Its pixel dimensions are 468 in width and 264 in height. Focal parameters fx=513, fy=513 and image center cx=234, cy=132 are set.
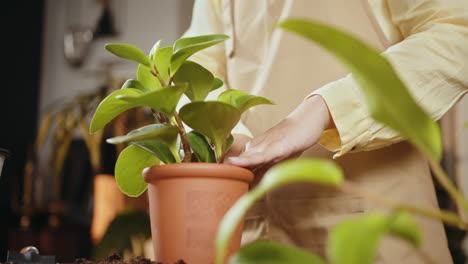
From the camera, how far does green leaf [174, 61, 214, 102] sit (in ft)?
1.86

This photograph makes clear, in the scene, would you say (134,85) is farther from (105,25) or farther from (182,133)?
(105,25)

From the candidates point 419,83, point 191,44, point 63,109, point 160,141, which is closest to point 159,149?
point 160,141

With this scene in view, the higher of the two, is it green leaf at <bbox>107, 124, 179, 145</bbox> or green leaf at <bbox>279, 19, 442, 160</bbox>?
green leaf at <bbox>279, 19, 442, 160</bbox>

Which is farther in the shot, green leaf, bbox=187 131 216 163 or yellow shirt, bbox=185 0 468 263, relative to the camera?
yellow shirt, bbox=185 0 468 263

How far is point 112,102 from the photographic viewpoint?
539 mm

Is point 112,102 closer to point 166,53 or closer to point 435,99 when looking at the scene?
point 166,53

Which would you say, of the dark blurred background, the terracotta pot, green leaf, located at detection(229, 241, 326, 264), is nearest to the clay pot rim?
the terracotta pot

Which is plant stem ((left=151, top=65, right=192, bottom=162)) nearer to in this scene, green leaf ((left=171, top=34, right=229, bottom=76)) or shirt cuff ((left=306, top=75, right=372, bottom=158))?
green leaf ((left=171, top=34, right=229, bottom=76))

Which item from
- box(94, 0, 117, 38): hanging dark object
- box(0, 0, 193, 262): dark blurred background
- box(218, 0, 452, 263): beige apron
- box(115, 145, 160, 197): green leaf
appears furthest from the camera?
box(94, 0, 117, 38): hanging dark object

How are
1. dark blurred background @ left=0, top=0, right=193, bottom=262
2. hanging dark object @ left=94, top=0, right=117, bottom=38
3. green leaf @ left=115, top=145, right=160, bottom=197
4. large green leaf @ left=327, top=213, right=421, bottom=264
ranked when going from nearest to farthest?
large green leaf @ left=327, top=213, right=421, bottom=264
green leaf @ left=115, top=145, right=160, bottom=197
dark blurred background @ left=0, top=0, right=193, bottom=262
hanging dark object @ left=94, top=0, right=117, bottom=38

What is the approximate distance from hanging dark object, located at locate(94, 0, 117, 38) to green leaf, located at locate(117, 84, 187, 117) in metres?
3.91

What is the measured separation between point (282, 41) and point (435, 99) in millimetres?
297

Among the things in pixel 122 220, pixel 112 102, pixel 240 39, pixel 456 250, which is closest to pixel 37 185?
pixel 122 220

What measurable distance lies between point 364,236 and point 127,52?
364mm
